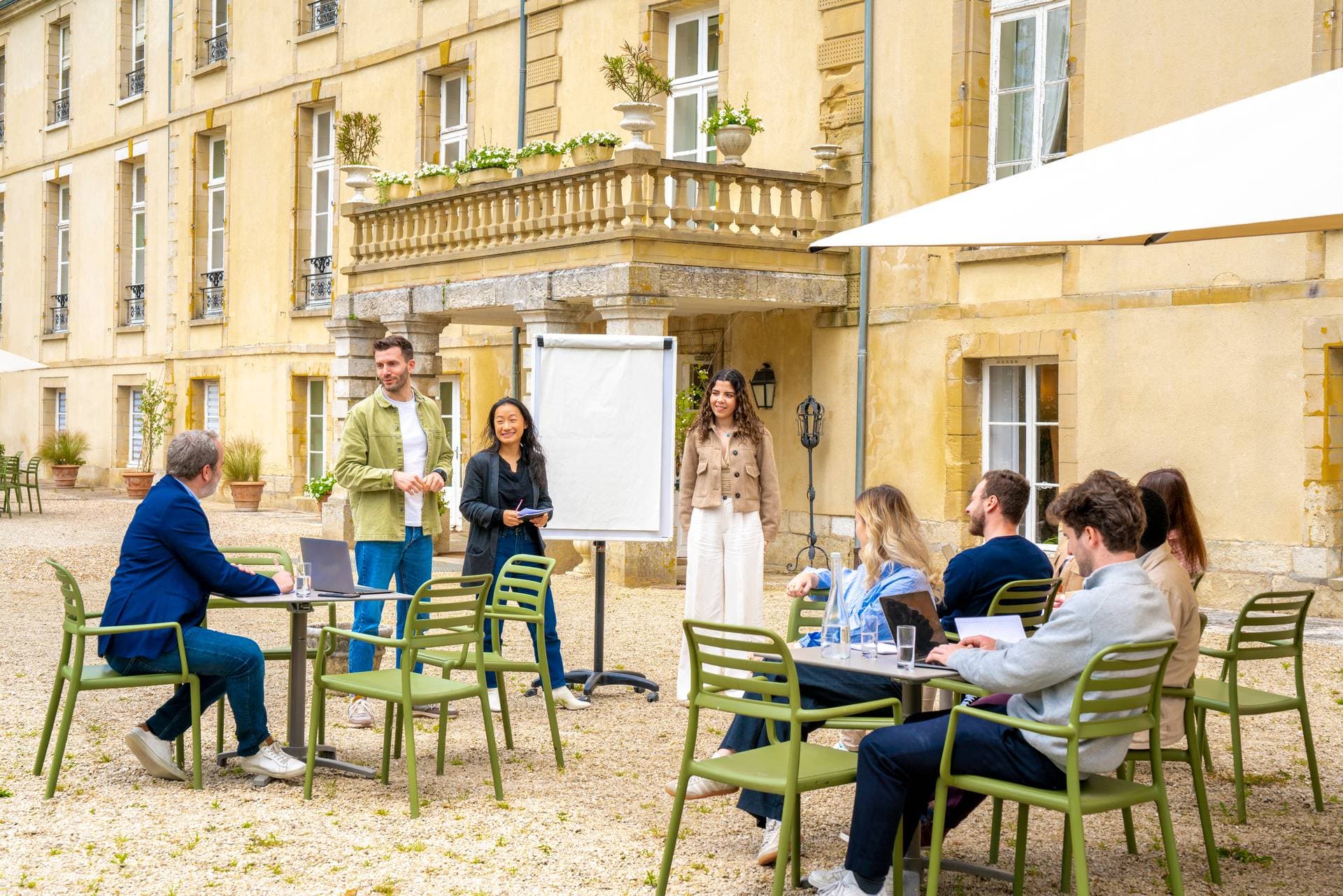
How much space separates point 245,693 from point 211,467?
0.83m

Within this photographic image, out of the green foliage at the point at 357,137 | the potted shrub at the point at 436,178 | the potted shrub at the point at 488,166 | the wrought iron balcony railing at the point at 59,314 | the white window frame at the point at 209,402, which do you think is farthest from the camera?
the wrought iron balcony railing at the point at 59,314

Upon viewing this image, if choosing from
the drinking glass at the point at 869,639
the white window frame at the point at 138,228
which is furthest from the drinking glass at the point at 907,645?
the white window frame at the point at 138,228

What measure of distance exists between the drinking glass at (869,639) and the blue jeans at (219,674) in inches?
87.5

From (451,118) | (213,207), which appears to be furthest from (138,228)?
(451,118)

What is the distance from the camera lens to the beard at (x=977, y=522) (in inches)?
224

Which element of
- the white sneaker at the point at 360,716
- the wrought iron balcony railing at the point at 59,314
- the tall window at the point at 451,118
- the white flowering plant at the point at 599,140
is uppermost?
the tall window at the point at 451,118

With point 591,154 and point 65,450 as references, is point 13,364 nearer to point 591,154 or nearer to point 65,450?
point 591,154

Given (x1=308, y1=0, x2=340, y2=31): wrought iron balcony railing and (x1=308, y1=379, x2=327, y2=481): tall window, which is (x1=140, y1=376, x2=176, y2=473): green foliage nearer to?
(x1=308, y1=379, x2=327, y2=481): tall window

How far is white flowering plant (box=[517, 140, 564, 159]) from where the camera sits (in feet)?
42.6

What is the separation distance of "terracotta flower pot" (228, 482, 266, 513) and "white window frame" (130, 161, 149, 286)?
6.19 meters

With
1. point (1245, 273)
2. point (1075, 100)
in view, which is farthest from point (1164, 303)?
point (1075, 100)

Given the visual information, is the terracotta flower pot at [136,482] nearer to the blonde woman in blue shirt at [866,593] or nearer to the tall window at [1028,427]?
the tall window at [1028,427]

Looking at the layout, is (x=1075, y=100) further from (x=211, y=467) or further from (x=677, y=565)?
(x=211, y=467)

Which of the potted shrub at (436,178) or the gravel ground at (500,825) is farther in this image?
the potted shrub at (436,178)
